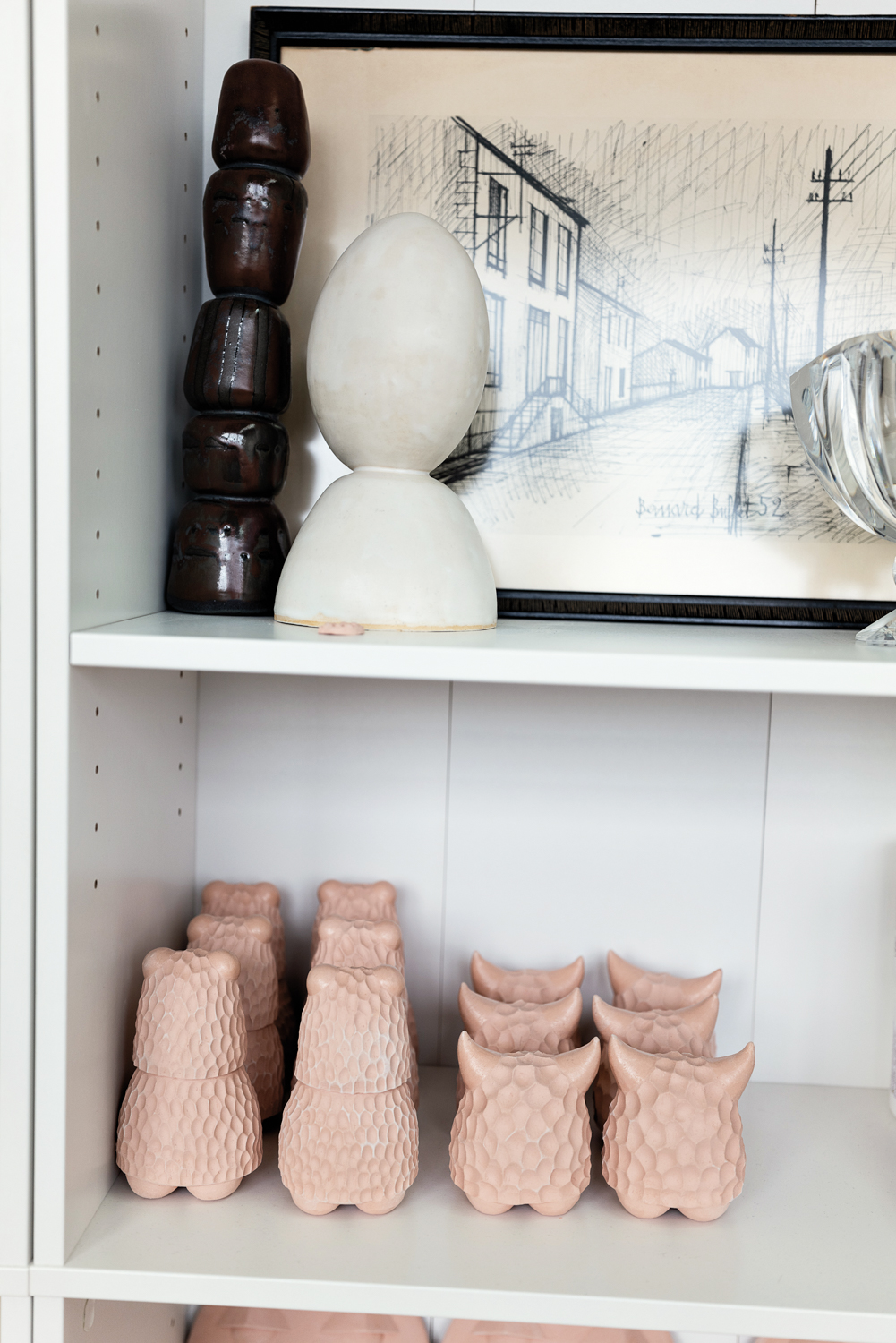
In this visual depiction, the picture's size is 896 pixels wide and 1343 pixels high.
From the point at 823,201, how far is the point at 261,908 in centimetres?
72

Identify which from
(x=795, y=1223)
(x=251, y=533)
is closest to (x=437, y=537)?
(x=251, y=533)

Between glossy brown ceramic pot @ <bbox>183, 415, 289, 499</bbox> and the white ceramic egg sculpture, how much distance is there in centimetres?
6

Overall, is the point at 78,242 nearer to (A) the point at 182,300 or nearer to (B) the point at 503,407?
(A) the point at 182,300

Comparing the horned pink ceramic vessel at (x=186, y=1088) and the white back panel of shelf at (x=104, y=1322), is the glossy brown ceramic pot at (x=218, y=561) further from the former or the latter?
the white back panel of shelf at (x=104, y=1322)

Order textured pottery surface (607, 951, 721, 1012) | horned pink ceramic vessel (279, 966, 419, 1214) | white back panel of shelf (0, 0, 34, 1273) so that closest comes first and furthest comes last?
white back panel of shelf (0, 0, 34, 1273)
horned pink ceramic vessel (279, 966, 419, 1214)
textured pottery surface (607, 951, 721, 1012)

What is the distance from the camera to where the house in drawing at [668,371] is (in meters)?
0.80

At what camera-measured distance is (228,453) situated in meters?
0.71

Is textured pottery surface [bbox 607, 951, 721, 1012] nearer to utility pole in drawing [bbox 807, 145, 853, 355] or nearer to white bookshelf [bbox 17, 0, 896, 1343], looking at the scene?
white bookshelf [bbox 17, 0, 896, 1343]

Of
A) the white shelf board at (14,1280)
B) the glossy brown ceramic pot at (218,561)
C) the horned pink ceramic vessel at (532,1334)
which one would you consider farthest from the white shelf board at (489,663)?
the horned pink ceramic vessel at (532,1334)

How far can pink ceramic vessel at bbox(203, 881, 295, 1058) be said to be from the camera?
78cm

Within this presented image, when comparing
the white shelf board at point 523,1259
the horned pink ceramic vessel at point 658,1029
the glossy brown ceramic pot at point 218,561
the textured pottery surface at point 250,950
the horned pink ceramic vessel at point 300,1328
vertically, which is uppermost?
the glossy brown ceramic pot at point 218,561

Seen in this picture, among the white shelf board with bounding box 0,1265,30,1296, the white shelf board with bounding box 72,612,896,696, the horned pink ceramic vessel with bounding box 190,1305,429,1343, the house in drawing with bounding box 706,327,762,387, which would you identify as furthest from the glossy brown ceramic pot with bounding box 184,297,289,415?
the horned pink ceramic vessel with bounding box 190,1305,429,1343

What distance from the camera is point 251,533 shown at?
28.6 inches

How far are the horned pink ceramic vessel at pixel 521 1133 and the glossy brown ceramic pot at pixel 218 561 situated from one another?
0.34 meters
